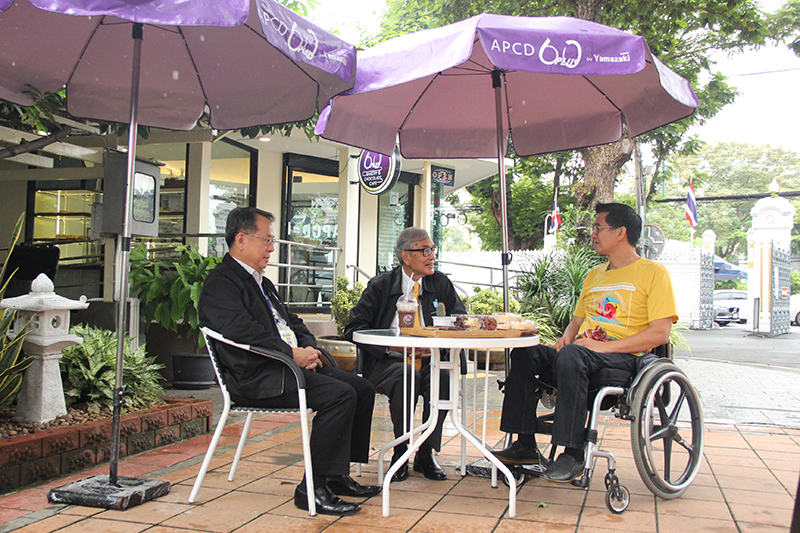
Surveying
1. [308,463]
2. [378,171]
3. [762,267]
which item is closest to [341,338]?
[378,171]

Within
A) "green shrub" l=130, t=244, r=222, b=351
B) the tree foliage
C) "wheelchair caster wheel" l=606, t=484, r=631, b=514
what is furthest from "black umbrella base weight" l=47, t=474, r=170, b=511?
the tree foliage

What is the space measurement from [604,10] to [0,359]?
1028 centimetres

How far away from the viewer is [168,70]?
4059 mm

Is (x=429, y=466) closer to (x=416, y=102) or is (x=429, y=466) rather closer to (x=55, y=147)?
(x=416, y=102)

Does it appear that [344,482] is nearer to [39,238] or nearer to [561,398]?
[561,398]

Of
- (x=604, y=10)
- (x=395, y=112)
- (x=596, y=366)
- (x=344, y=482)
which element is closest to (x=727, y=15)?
(x=604, y=10)

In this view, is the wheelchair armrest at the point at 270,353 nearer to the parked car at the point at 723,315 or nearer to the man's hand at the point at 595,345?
the man's hand at the point at 595,345

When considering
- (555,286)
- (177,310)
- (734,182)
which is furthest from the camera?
(734,182)

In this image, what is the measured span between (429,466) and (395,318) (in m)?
0.87

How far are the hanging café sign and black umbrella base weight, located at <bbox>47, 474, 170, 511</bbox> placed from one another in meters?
7.06

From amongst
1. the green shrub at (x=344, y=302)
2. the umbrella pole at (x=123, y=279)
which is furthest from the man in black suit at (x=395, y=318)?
the green shrub at (x=344, y=302)

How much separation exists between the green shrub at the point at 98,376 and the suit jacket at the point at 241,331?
1.29 metres

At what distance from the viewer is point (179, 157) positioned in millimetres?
9594

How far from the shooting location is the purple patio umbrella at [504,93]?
118 inches
